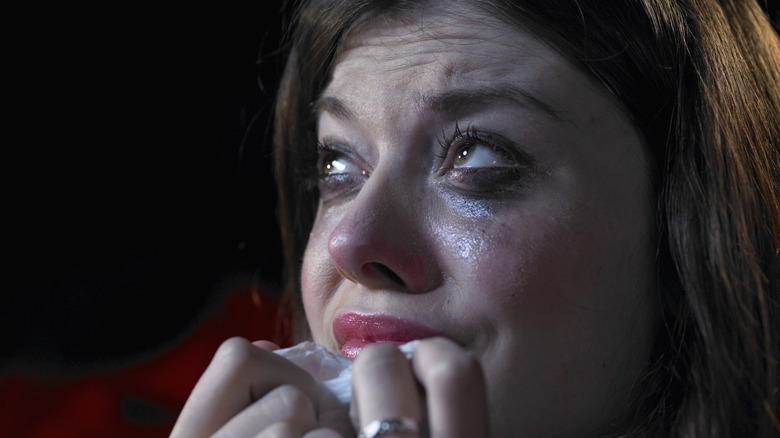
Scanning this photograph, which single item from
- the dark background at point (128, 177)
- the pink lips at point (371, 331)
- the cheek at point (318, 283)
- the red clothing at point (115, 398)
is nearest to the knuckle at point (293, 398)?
the pink lips at point (371, 331)

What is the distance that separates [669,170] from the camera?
47.4 inches

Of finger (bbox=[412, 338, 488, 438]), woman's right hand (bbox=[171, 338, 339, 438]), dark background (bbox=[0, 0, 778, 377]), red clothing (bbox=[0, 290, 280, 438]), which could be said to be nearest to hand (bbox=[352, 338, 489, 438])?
finger (bbox=[412, 338, 488, 438])

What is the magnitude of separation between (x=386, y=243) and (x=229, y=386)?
1.12 ft

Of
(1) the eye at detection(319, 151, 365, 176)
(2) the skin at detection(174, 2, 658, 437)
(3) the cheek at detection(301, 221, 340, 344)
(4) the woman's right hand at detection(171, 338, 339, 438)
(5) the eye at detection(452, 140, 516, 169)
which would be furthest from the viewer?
(1) the eye at detection(319, 151, 365, 176)

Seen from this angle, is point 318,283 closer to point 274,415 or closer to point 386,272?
point 386,272

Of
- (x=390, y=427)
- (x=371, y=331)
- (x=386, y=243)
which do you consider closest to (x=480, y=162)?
(x=386, y=243)

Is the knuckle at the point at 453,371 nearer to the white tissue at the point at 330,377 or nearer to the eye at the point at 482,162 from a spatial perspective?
the white tissue at the point at 330,377

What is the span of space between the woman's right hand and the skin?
0.76ft

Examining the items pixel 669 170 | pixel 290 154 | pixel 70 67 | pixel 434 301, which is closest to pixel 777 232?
pixel 669 170

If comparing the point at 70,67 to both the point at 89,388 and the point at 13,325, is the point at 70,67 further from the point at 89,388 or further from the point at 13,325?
the point at 89,388

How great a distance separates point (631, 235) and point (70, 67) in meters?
1.75

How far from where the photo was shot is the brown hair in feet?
3.55

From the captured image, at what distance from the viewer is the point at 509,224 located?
111cm

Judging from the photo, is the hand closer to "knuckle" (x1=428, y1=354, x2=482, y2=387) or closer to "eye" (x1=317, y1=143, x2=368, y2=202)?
"knuckle" (x1=428, y1=354, x2=482, y2=387)
